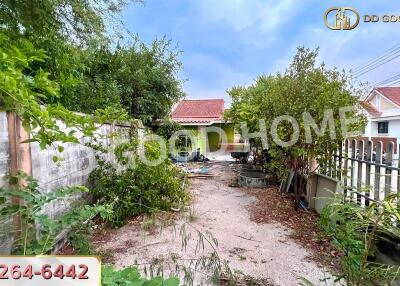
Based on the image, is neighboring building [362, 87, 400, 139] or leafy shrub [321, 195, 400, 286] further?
neighboring building [362, 87, 400, 139]

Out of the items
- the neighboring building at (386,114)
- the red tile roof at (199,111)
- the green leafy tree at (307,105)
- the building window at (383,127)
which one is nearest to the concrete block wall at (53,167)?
the green leafy tree at (307,105)

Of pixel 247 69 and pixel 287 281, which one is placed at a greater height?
pixel 247 69

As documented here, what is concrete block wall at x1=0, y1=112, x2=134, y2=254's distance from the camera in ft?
8.19

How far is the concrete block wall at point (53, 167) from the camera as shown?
8.19 ft

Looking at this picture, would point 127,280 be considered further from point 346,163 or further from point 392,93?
point 392,93

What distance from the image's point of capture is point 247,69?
1197cm

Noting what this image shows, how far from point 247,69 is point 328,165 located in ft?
24.6

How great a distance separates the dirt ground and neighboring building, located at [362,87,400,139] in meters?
18.7

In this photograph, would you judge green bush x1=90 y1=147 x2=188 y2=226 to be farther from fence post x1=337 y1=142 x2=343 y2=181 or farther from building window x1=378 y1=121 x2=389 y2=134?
building window x1=378 y1=121 x2=389 y2=134

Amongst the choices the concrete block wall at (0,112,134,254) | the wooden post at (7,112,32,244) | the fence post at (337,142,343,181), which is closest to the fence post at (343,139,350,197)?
the fence post at (337,142,343,181)

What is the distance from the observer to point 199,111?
20.9 metres

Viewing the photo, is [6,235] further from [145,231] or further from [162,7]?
[162,7]

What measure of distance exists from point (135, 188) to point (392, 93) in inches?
1017

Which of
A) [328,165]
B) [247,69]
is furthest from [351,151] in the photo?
[247,69]
